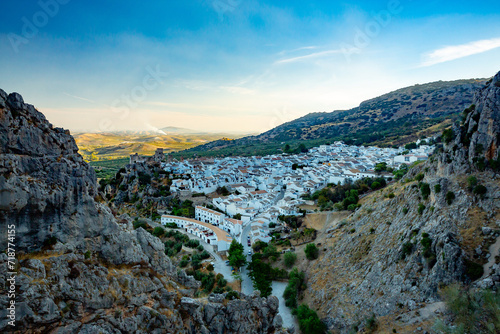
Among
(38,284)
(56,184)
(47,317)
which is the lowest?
(47,317)

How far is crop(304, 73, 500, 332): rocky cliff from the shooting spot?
59.2 feet

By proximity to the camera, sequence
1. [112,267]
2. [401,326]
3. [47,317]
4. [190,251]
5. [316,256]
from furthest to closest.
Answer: [190,251], [316,256], [401,326], [112,267], [47,317]

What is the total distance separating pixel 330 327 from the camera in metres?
23.3

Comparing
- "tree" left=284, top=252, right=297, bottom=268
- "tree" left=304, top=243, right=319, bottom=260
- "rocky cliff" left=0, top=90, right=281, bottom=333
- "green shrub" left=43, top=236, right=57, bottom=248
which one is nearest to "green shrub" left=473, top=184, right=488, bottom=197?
"tree" left=304, top=243, right=319, bottom=260

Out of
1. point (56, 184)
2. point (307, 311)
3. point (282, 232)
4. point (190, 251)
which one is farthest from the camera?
point (282, 232)

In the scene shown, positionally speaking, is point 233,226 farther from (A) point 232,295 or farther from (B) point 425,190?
(B) point 425,190

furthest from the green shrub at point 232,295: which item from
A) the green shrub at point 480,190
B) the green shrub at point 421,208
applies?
the green shrub at point 480,190

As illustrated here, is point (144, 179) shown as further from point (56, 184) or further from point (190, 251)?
point (56, 184)

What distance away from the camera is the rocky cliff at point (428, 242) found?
18047 millimetres

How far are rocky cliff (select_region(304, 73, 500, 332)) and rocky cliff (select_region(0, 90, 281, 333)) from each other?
14.7m

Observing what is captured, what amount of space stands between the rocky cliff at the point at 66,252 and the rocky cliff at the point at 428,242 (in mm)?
14651

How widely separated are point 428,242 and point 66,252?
22372 millimetres

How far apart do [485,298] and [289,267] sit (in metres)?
20.9

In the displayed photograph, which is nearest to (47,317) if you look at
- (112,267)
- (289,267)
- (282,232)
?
(112,267)
